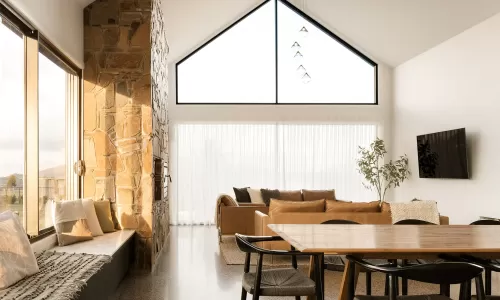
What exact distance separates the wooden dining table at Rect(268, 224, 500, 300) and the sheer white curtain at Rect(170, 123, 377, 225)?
8381 millimetres

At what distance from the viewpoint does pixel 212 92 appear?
41.5ft

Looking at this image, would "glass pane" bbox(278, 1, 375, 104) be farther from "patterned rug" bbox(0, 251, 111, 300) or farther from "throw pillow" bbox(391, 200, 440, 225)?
"patterned rug" bbox(0, 251, 111, 300)

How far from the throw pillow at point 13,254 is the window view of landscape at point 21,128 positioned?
748 millimetres

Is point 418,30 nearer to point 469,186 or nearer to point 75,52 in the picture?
point 469,186

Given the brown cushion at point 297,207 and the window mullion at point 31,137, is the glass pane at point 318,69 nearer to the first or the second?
the brown cushion at point 297,207

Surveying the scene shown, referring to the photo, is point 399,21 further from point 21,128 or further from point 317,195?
point 21,128

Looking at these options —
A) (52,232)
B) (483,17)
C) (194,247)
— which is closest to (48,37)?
(52,232)

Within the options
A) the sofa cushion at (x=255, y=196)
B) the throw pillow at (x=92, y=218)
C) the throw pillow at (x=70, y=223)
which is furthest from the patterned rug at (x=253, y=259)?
the sofa cushion at (x=255, y=196)

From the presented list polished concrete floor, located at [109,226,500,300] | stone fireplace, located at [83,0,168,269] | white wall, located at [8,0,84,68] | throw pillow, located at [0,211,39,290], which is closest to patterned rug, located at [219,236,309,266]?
polished concrete floor, located at [109,226,500,300]

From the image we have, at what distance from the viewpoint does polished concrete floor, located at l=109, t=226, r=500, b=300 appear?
17.4ft

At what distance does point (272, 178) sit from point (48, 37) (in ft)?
25.7

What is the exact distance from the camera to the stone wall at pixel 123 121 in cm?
673

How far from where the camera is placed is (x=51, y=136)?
236 inches

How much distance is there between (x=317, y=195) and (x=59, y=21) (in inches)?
280
